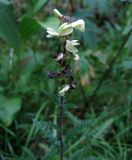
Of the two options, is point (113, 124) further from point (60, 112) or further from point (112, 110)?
point (60, 112)

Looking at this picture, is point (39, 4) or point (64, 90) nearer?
point (64, 90)

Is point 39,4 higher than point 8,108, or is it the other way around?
point 39,4

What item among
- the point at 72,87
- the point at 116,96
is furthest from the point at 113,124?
the point at 72,87

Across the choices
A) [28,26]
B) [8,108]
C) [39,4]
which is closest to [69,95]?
[8,108]

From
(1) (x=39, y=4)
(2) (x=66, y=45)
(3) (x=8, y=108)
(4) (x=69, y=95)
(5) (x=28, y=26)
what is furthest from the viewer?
(4) (x=69, y=95)

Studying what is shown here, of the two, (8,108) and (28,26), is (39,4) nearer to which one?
(28,26)

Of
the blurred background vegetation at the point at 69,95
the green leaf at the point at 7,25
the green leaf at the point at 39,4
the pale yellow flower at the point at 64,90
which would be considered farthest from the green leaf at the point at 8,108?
the pale yellow flower at the point at 64,90

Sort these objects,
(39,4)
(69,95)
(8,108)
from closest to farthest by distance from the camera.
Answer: (39,4)
(8,108)
(69,95)
